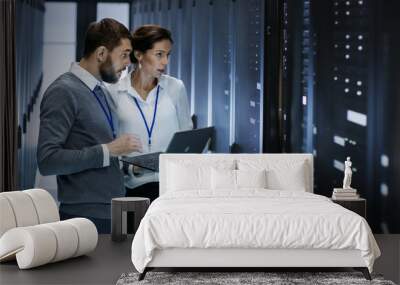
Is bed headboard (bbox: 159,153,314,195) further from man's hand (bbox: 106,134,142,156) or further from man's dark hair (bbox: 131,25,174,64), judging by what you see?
man's dark hair (bbox: 131,25,174,64)

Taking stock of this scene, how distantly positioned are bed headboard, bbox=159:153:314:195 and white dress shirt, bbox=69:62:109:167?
623 mm

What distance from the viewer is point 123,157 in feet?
24.7

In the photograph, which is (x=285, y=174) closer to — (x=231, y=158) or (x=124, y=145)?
(x=231, y=158)

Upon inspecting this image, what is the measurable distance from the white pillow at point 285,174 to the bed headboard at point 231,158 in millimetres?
125

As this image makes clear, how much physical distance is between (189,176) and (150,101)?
116 centimetres

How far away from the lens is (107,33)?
7.63 m

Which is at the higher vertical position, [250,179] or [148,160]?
[148,160]

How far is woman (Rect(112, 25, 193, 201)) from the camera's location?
24.8 feet

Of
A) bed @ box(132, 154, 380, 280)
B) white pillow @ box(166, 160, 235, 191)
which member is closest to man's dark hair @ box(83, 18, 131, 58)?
white pillow @ box(166, 160, 235, 191)

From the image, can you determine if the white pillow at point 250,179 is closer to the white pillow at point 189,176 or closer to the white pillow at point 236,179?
the white pillow at point 236,179

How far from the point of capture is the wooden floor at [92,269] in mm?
5113

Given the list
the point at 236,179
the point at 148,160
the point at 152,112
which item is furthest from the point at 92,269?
the point at 152,112

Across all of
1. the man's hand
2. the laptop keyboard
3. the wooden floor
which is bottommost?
the wooden floor

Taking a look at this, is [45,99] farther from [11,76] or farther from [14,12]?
[14,12]
